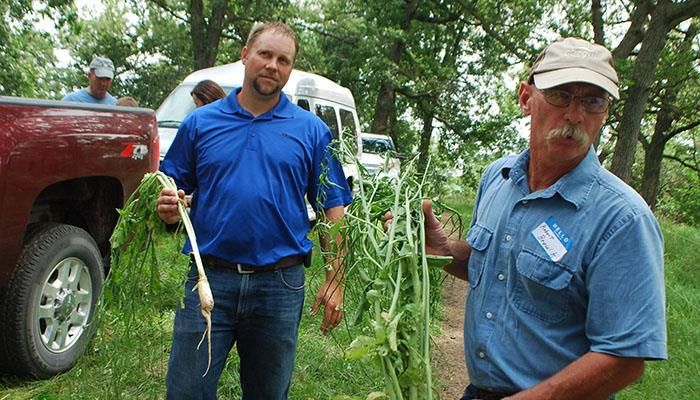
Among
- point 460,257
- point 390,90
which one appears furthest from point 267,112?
point 390,90

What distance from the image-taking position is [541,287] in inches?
70.2

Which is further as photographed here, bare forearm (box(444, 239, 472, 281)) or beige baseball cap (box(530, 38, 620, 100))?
bare forearm (box(444, 239, 472, 281))

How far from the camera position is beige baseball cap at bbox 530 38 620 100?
180 cm

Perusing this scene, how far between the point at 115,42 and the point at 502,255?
75.4 ft

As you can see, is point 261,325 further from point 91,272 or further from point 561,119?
point 91,272

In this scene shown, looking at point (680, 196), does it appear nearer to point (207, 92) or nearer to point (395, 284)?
point (207, 92)

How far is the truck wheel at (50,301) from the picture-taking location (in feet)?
11.8

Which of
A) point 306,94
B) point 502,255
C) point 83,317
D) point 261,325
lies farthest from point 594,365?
point 306,94

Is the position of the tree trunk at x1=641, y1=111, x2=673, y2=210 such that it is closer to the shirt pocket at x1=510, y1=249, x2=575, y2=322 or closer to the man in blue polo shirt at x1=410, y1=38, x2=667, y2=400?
the man in blue polo shirt at x1=410, y1=38, x2=667, y2=400

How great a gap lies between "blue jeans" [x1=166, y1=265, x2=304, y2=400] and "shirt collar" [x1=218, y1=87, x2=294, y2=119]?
69 centimetres

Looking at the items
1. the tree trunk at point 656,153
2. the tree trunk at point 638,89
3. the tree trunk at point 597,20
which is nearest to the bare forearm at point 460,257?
the tree trunk at point 638,89

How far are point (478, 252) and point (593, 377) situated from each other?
0.59m

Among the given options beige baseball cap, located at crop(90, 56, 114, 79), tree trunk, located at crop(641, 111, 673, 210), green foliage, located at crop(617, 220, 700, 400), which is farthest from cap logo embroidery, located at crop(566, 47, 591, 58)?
tree trunk, located at crop(641, 111, 673, 210)

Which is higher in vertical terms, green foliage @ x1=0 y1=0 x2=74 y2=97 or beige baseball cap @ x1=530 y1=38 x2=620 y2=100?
green foliage @ x1=0 y1=0 x2=74 y2=97
